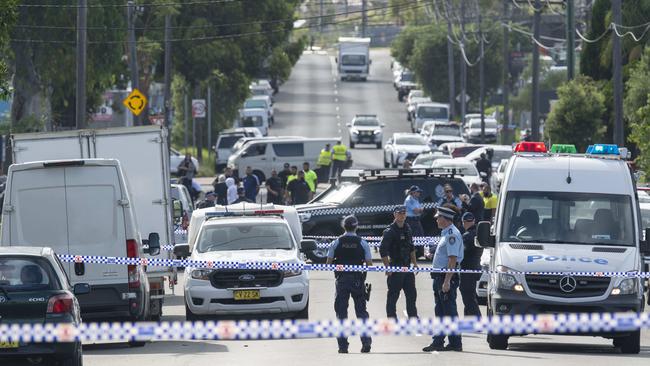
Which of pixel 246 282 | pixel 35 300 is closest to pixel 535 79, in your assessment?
pixel 246 282

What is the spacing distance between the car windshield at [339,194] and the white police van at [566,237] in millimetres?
12034

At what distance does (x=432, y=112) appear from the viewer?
7956 cm

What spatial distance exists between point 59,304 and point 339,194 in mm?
16664

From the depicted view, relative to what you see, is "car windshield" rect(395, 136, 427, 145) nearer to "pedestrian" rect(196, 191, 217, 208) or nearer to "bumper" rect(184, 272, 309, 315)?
"pedestrian" rect(196, 191, 217, 208)

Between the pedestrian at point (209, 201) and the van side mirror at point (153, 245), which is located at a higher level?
the van side mirror at point (153, 245)

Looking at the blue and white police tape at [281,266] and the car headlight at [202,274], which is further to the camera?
the car headlight at [202,274]

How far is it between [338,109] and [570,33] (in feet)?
183

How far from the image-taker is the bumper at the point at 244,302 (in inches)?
774

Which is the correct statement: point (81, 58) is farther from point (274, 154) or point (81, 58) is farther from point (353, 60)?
point (353, 60)

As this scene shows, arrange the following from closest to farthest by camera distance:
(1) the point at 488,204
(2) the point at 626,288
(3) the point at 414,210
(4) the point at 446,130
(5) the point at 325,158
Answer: (2) the point at 626,288, (3) the point at 414,210, (1) the point at 488,204, (5) the point at 325,158, (4) the point at 446,130

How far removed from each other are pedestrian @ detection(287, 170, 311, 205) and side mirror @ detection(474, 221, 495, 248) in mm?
20692

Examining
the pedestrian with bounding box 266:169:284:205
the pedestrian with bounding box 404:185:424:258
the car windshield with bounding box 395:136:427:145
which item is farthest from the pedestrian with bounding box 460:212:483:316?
the car windshield with bounding box 395:136:427:145

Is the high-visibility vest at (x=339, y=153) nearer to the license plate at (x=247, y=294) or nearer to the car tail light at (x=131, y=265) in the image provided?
the license plate at (x=247, y=294)

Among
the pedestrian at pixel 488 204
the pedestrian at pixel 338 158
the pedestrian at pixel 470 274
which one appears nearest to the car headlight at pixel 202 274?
the pedestrian at pixel 470 274
